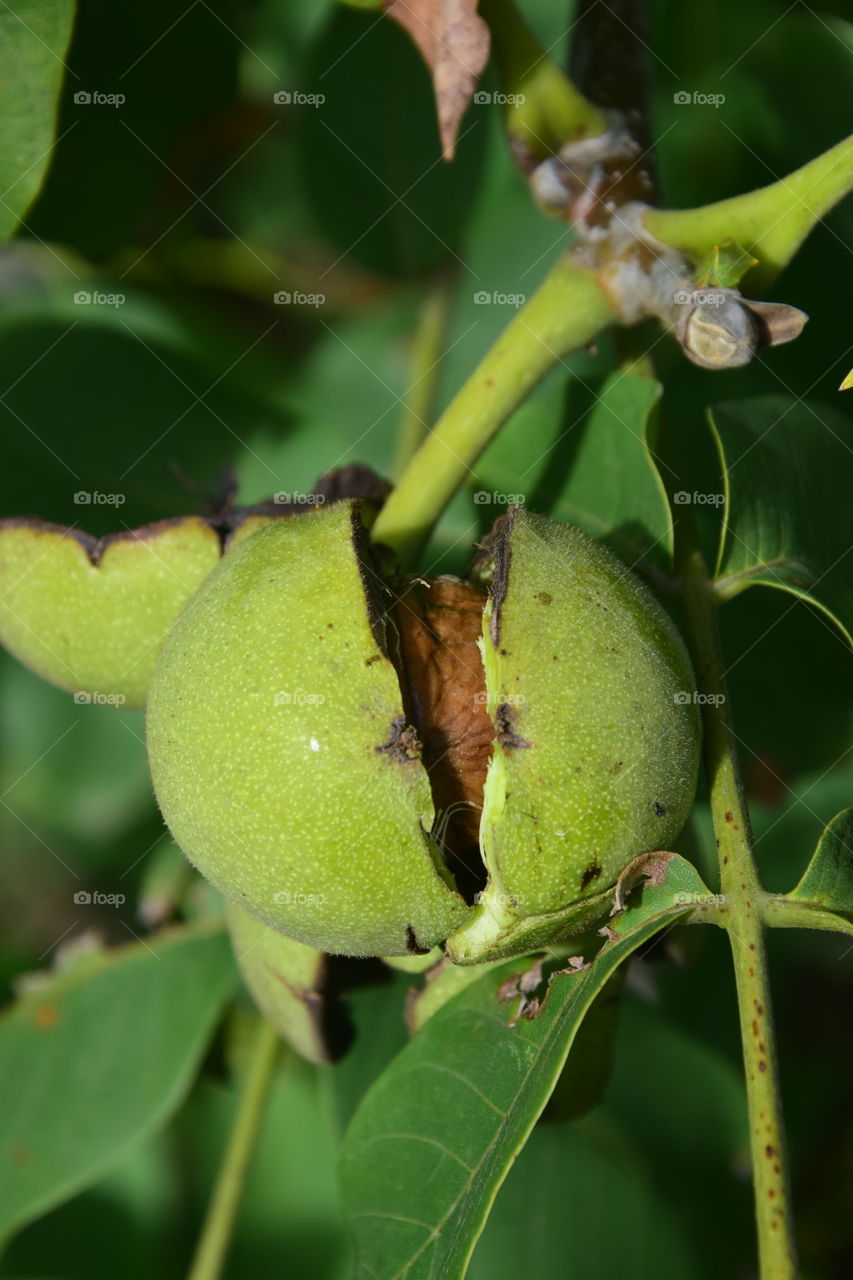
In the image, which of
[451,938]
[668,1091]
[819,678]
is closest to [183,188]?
[819,678]

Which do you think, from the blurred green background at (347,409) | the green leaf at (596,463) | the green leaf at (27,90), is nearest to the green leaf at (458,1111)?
the blurred green background at (347,409)

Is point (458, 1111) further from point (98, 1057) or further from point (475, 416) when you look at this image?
point (98, 1057)

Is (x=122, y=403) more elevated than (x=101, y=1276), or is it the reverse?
(x=122, y=403)

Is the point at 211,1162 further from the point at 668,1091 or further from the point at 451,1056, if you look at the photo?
the point at 451,1056

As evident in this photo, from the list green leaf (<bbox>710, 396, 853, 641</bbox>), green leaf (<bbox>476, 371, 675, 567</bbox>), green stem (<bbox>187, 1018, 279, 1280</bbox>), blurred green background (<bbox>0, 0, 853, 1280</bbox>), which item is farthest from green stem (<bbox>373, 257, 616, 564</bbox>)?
green stem (<bbox>187, 1018, 279, 1280</bbox>)

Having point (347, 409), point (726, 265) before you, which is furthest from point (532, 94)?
point (347, 409)

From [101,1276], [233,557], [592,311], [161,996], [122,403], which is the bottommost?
[101,1276]
